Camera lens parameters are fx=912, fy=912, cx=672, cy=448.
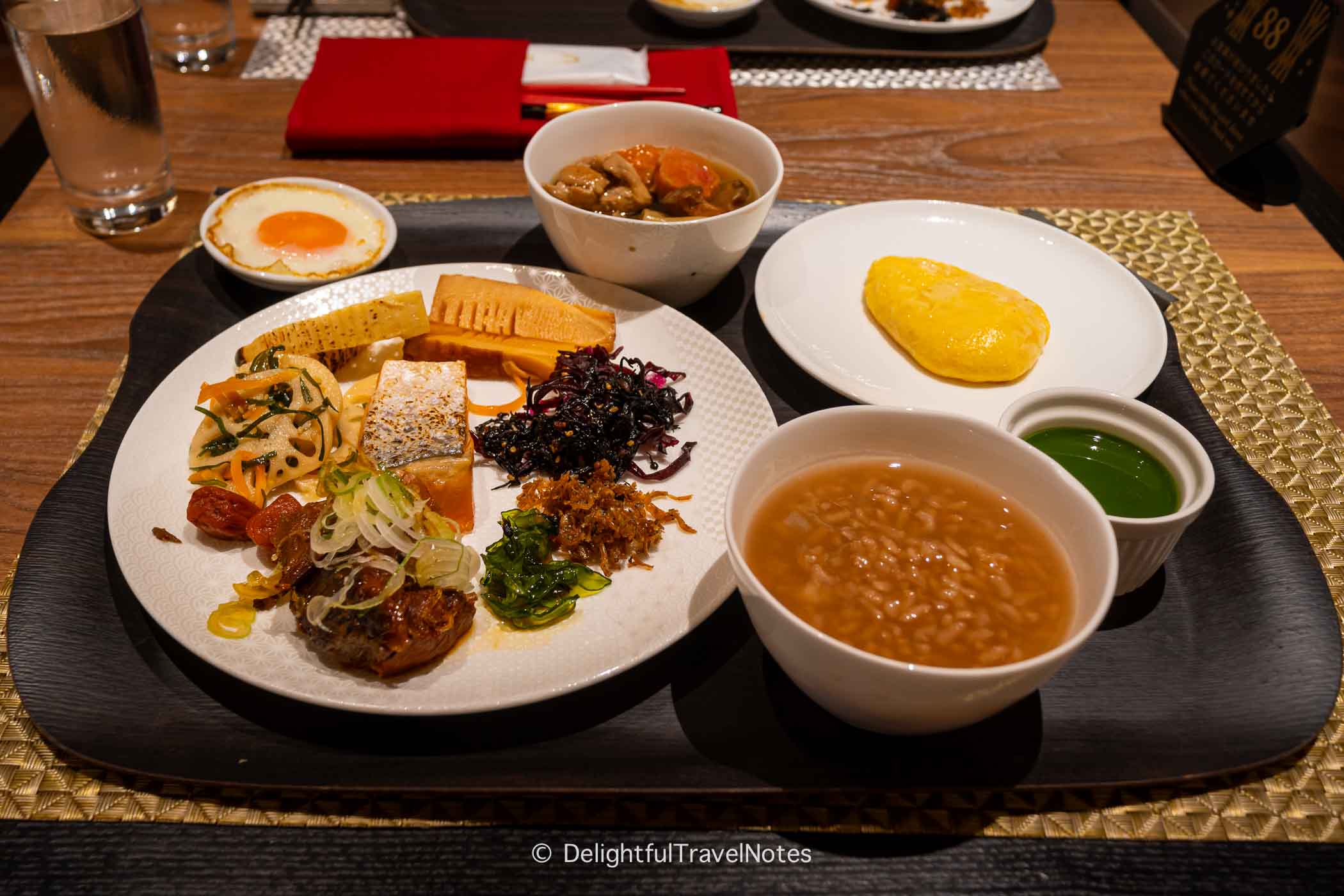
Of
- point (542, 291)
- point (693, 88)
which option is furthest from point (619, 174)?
point (693, 88)

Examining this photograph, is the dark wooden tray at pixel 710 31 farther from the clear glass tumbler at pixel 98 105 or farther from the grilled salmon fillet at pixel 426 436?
the grilled salmon fillet at pixel 426 436

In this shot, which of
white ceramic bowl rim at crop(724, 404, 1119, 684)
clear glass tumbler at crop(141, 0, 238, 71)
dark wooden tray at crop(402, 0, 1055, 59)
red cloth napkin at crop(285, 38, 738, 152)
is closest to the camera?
white ceramic bowl rim at crop(724, 404, 1119, 684)

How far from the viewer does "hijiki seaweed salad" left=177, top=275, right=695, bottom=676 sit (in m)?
1.94

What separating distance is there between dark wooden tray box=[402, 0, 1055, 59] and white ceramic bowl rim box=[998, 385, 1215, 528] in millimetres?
2747

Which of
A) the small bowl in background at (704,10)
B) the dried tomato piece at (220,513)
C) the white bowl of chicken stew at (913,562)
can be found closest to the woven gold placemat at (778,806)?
the white bowl of chicken stew at (913,562)

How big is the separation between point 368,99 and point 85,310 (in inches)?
55.1

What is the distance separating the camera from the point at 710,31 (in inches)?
173

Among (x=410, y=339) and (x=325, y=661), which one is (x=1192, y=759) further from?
(x=410, y=339)

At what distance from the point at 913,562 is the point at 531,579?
825 mm

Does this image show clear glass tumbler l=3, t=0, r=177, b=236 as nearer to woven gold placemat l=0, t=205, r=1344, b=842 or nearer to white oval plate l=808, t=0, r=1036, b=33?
woven gold placemat l=0, t=205, r=1344, b=842

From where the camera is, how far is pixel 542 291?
283 cm

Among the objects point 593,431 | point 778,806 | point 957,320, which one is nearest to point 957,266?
point 957,320

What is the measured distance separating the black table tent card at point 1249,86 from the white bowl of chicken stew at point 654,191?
2081 millimetres

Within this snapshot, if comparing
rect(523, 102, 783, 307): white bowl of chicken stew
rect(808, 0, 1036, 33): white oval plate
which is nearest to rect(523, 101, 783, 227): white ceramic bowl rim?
rect(523, 102, 783, 307): white bowl of chicken stew
